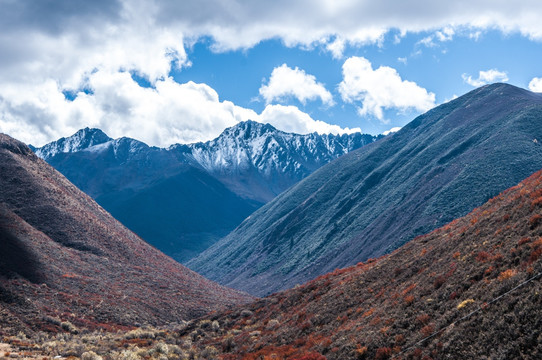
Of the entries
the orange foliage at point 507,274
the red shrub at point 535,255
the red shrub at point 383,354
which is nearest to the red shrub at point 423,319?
the red shrub at point 383,354

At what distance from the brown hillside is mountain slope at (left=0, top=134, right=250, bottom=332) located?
1183 inches

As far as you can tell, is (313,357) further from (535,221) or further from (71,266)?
(71,266)

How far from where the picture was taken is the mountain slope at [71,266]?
204 ft

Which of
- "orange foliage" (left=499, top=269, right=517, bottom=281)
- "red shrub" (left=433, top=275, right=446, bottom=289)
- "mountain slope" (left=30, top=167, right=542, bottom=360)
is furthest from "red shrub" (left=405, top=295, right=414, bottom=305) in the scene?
"orange foliage" (left=499, top=269, right=517, bottom=281)

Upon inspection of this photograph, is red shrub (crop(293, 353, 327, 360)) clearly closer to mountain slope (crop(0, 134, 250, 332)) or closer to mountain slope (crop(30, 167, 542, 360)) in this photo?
mountain slope (crop(30, 167, 542, 360))

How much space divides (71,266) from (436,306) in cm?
7451

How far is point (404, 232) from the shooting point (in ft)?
417

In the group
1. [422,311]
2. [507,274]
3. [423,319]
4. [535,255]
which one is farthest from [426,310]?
[535,255]

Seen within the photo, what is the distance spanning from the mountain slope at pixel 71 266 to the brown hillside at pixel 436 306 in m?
30.0

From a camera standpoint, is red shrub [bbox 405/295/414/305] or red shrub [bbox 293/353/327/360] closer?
red shrub [bbox 293/353/327/360]

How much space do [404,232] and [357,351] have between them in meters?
110

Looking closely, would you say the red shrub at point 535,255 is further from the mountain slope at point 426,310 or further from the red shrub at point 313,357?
the red shrub at point 313,357

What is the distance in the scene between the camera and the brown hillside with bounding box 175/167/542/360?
1745cm

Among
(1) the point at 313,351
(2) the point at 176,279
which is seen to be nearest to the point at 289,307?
(1) the point at 313,351
